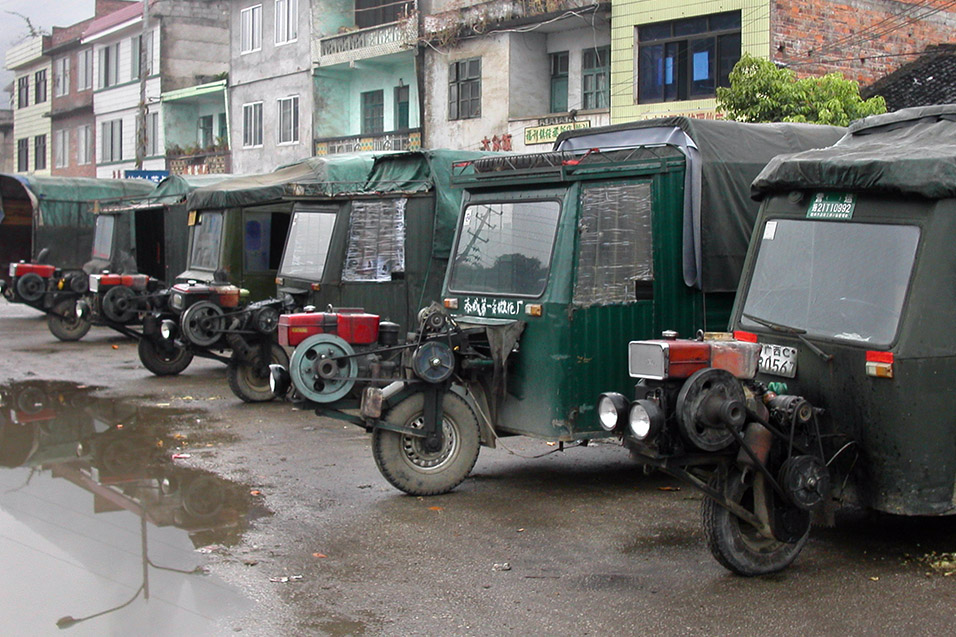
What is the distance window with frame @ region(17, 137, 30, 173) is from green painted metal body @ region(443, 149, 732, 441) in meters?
54.3

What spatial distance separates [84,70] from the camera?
4925cm

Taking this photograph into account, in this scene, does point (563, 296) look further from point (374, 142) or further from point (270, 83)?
→ point (270, 83)

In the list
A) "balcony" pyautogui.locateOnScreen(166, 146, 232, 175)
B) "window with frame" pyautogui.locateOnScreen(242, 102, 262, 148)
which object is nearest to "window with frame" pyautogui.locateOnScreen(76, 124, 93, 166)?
"balcony" pyautogui.locateOnScreen(166, 146, 232, 175)

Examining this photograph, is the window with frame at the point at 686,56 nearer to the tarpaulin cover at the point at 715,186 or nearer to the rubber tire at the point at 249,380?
the rubber tire at the point at 249,380

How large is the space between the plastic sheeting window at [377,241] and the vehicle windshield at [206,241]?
371 centimetres

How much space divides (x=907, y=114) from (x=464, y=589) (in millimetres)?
4005

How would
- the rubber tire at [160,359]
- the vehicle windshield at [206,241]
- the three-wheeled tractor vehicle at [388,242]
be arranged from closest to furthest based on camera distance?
the three-wheeled tractor vehicle at [388,242]
the rubber tire at [160,359]
the vehicle windshield at [206,241]

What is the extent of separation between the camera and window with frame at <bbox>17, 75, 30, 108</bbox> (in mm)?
55812

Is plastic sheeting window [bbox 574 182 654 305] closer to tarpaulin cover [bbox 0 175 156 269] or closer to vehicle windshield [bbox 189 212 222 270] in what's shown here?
vehicle windshield [bbox 189 212 222 270]

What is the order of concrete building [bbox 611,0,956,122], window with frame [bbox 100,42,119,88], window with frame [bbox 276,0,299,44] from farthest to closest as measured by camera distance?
window with frame [bbox 100,42,119,88], window with frame [bbox 276,0,299,44], concrete building [bbox 611,0,956,122]

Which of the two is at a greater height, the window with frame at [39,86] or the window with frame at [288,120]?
the window with frame at [39,86]

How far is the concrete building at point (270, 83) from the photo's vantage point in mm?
34025

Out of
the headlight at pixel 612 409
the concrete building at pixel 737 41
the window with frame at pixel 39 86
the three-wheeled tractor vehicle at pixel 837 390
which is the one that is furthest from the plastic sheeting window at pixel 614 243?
the window with frame at pixel 39 86

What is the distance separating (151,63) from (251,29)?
29.7ft
